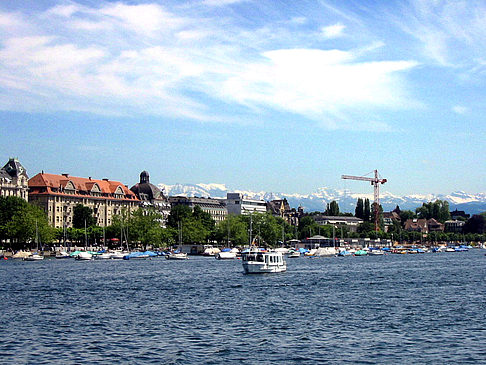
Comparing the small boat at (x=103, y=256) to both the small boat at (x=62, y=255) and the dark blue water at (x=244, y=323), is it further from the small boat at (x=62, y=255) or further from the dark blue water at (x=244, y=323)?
the dark blue water at (x=244, y=323)

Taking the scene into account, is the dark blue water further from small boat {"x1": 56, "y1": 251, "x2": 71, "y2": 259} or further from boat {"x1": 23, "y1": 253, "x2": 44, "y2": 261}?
small boat {"x1": 56, "y1": 251, "x2": 71, "y2": 259}

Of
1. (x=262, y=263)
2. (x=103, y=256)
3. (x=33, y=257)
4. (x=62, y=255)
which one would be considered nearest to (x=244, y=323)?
(x=262, y=263)

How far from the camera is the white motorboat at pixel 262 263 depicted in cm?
9800

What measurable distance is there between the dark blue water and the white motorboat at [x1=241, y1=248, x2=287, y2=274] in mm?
16510

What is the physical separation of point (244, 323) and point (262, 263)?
4974 centimetres

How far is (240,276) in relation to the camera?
9662cm

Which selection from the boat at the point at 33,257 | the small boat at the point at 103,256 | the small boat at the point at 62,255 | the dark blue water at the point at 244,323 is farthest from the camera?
the small boat at the point at 62,255

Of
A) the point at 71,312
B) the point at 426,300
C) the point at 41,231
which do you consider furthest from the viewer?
the point at 41,231

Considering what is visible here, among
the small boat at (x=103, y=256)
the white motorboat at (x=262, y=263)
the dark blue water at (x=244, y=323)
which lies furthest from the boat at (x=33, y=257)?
the dark blue water at (x=244, y=323)

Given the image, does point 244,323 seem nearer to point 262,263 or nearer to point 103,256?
point 262,263

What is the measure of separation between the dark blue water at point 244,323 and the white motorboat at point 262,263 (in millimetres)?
16510

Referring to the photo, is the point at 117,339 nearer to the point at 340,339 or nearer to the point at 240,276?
the point at 340,339

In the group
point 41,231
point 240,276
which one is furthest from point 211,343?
point 41,231

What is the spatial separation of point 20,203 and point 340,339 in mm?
147332
